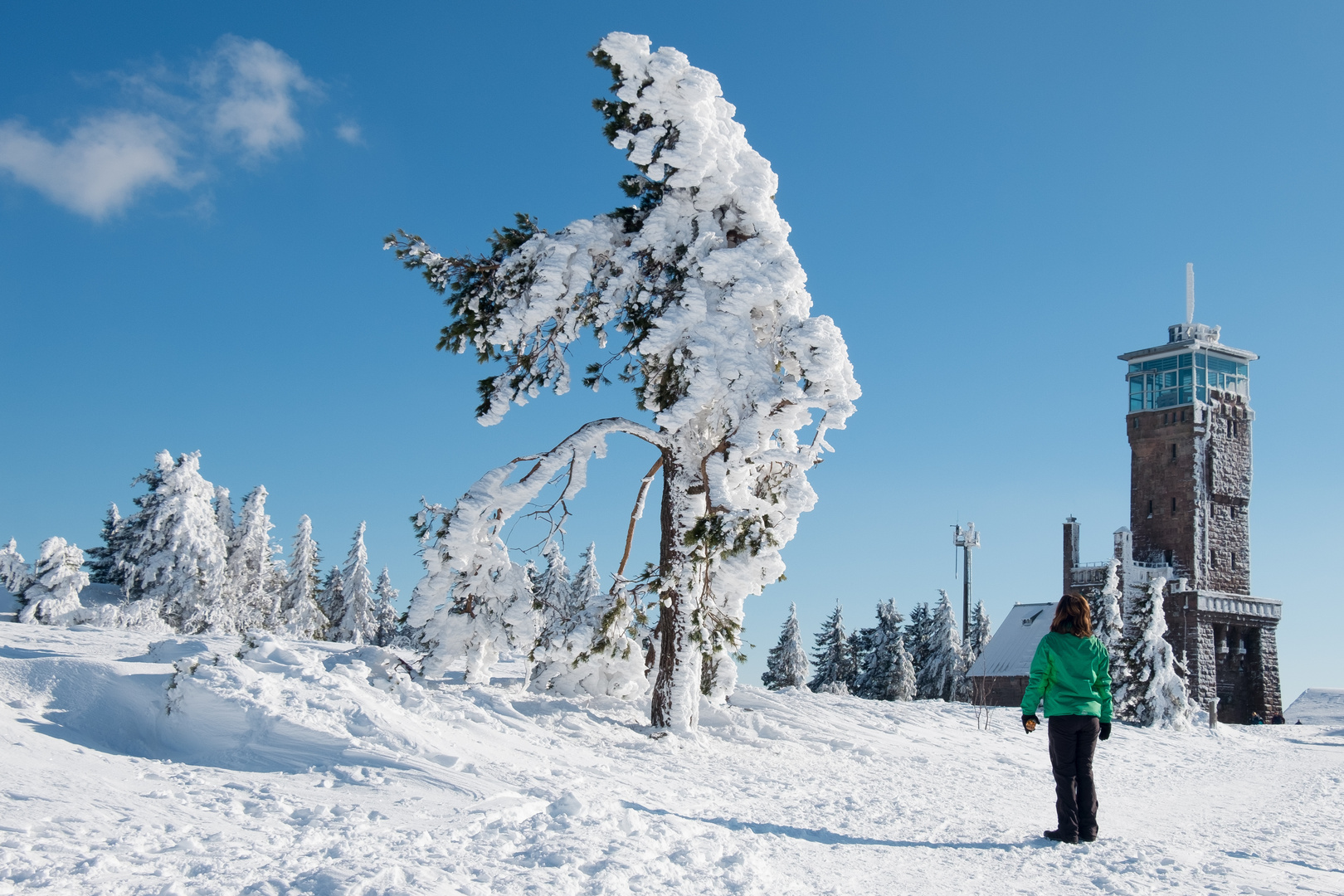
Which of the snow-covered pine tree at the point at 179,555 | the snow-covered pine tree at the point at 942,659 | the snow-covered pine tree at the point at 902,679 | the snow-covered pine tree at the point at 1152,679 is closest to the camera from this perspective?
the snow-covered pine tree at the point at 1152,679

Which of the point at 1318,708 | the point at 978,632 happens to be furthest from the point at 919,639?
the point at 1318,708

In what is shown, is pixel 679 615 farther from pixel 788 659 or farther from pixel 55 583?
pixel 788 659

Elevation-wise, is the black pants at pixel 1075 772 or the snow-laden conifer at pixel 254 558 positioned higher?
the snow-laden conifer at pixel 254 558

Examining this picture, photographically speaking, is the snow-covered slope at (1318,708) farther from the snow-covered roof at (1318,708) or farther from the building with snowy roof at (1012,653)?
the building with snowy roof at (1012,653)

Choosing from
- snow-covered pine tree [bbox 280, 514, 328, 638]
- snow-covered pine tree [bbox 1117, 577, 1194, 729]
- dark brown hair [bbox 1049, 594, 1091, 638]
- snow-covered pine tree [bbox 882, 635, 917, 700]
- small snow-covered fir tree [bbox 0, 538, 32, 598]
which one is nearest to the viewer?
dark brown hair [bbox 1049, 594, 1091, 638]

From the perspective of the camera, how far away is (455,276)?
10586 mm

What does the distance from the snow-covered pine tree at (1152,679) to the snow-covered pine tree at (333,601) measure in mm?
36488

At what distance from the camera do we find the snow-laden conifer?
38.1 meters

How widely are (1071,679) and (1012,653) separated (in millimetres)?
42940

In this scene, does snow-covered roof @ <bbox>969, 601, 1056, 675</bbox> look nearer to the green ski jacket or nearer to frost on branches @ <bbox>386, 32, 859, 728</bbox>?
frost on branches @ <bbox>386, 32, 859, 728</bbox>

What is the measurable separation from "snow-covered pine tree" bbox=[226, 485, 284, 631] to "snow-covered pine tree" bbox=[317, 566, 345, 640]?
6.27 metres

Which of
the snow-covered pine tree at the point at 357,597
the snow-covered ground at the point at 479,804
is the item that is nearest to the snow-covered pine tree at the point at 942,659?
the snow-covered pine tree at the point at 357,597

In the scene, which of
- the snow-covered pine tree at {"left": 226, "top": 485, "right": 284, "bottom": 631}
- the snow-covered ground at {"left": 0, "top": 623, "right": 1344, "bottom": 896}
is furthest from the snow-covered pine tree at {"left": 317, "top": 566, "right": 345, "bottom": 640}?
the snow-covered ground at {"left": 0, "top": 623, "right": 1344, "bottom": 896}

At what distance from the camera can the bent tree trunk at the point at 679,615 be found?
9.47 m
